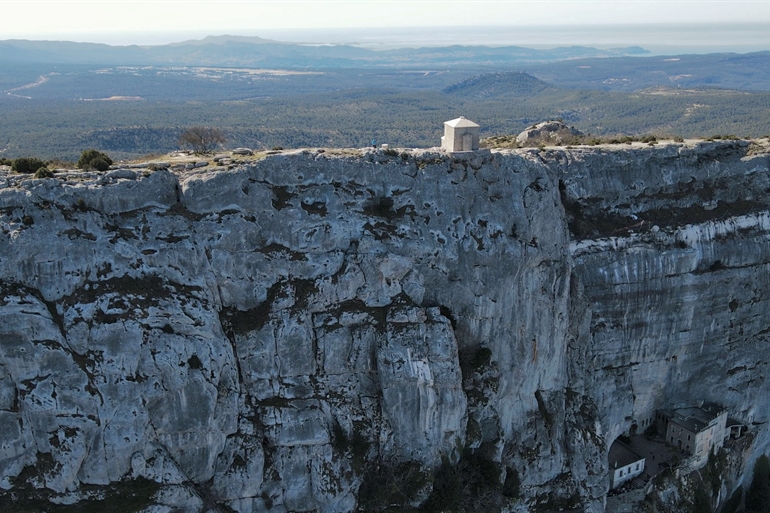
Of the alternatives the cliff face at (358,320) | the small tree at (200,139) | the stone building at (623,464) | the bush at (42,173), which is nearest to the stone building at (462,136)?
the cliff face at (358,320)

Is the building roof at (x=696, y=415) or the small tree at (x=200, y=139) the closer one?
the building roof at (x=696, y=415)

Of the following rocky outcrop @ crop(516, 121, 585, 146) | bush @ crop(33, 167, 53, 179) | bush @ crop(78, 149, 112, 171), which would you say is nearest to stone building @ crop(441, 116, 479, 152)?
rocky outcrop @ crop(516, 121, 585, 146)

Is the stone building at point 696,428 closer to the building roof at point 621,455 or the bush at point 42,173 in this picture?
the building roof at point 621,455

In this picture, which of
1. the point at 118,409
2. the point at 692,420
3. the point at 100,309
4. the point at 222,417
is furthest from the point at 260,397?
the point at 692,420

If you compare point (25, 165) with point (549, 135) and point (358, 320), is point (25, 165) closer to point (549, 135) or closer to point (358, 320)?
point (358, 320)

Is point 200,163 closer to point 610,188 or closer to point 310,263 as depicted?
point 310,263
